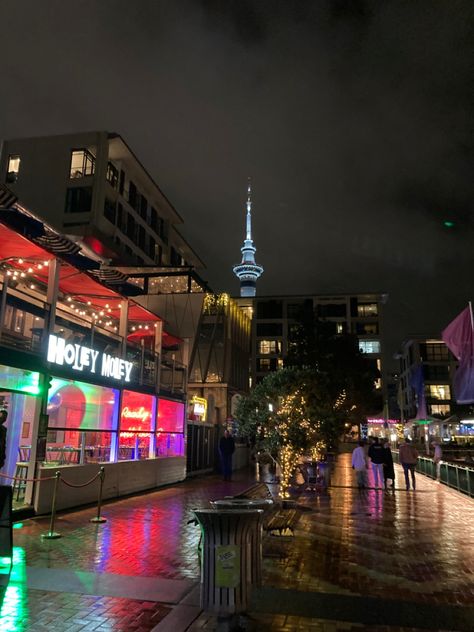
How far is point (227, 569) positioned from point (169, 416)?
49.8 feet

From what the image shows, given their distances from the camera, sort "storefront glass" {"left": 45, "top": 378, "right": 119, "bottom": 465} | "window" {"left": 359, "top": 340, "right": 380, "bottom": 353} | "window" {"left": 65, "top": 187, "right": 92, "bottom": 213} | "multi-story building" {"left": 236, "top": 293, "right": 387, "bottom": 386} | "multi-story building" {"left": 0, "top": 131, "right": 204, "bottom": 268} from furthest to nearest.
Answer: "multi-story building" {"left": 236, "top": 293, "right": 387, "bottom": 386}
"window" {"left": 359, "top": 340, "right": 380, "bottom": 353}
"window" {"left": 65, "top": 187, "right": 92, "bottom": 213}
"multi-story building" {"left": 0, "top": 131, "right": 204, "bottom": 268}
"storefront glass" {"left": 45, "top": 378, "right": 119, "bottom": 465}

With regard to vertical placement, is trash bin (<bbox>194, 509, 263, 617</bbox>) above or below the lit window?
below

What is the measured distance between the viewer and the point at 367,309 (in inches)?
3332

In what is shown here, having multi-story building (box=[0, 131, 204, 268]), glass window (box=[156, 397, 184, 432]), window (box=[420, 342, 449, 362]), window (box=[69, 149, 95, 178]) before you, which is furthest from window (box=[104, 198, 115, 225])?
window (box=[420, 342, 449, 362])

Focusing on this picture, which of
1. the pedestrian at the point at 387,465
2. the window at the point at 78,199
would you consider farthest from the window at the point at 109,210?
the pedestrian at the point at 387,465

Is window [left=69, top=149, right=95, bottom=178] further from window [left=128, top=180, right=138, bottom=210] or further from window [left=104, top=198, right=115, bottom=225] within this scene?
window [left=128, top=180, right=138, bottom=210]

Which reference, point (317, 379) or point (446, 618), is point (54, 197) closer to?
point (317, 379)

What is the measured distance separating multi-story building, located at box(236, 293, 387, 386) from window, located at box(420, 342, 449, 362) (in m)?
8.13

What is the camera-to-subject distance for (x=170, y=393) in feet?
63.4

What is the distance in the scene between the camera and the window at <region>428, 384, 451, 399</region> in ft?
235

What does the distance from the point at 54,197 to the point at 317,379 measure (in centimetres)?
3242

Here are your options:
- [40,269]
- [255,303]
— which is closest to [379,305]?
[255,303]

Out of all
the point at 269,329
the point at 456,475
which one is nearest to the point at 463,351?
the point at 456,475

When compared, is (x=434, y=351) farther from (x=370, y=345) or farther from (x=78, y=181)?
(x=78, y=181)
